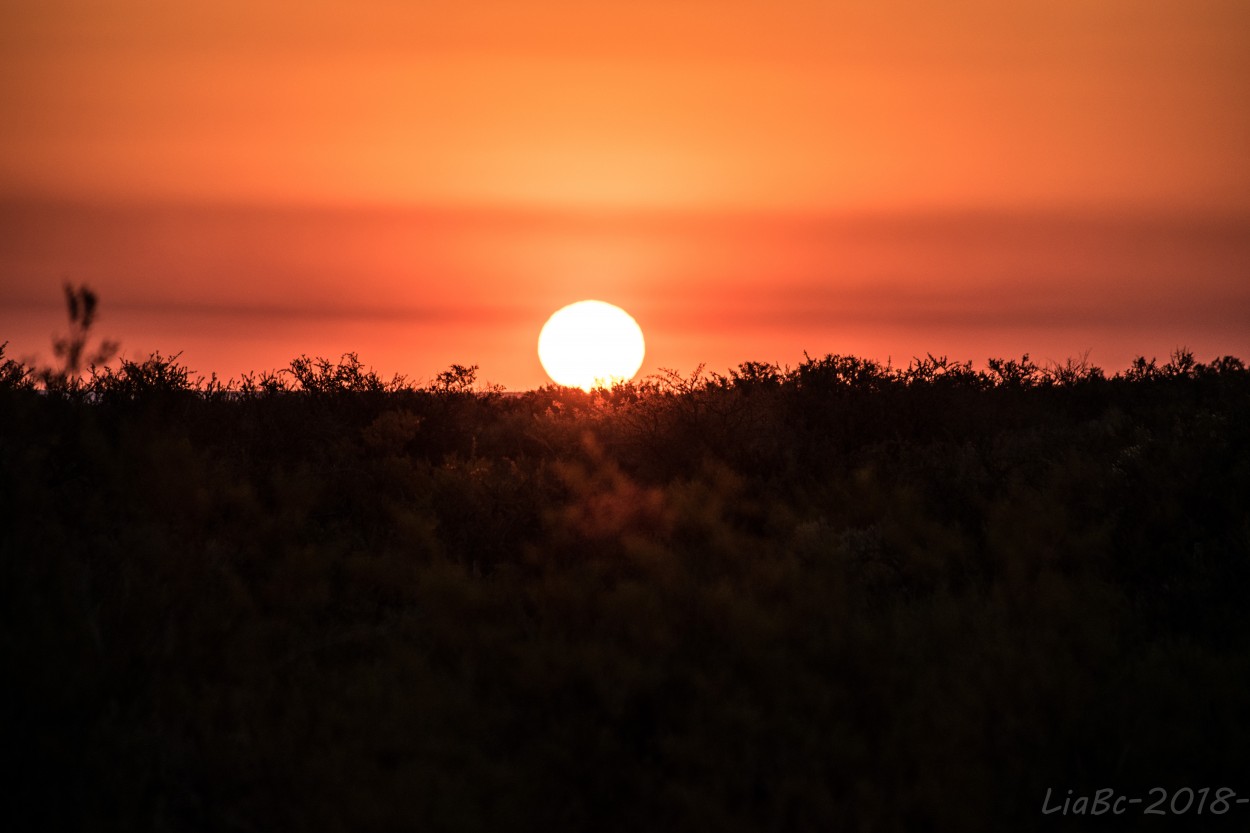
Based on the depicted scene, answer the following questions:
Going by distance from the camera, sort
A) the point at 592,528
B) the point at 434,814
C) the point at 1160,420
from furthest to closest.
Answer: the point at 1160,420, the point at 592,528, the point at 434,814

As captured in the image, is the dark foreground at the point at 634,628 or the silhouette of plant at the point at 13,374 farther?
the silhouette of plant at the point at 13,374

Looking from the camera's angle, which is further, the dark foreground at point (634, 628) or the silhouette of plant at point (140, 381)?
the silhouette of plant at point (140, 381)

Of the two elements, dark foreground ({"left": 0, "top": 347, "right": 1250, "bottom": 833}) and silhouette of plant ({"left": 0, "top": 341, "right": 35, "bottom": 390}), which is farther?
silhouette of plant ({"left": 0, "top": 341, "right": 35, "bottom": 390})

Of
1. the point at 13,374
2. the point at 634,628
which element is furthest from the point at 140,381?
the point at 634,628

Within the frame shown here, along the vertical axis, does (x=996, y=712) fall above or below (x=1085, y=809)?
above

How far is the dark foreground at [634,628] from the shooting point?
529 cm

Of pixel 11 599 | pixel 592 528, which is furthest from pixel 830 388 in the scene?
pixel 11 599

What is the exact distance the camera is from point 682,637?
669cm

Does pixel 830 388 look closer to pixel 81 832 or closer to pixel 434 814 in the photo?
pixel 434 814

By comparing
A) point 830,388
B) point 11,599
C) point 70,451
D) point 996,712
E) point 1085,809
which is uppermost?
point 830,388

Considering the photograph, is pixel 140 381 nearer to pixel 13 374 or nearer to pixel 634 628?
pixel 13 374

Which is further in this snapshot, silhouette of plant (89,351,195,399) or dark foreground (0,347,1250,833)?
silhouette of plant (89,351,195,399)

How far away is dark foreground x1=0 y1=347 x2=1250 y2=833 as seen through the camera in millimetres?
5289

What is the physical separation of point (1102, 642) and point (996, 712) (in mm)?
1324
